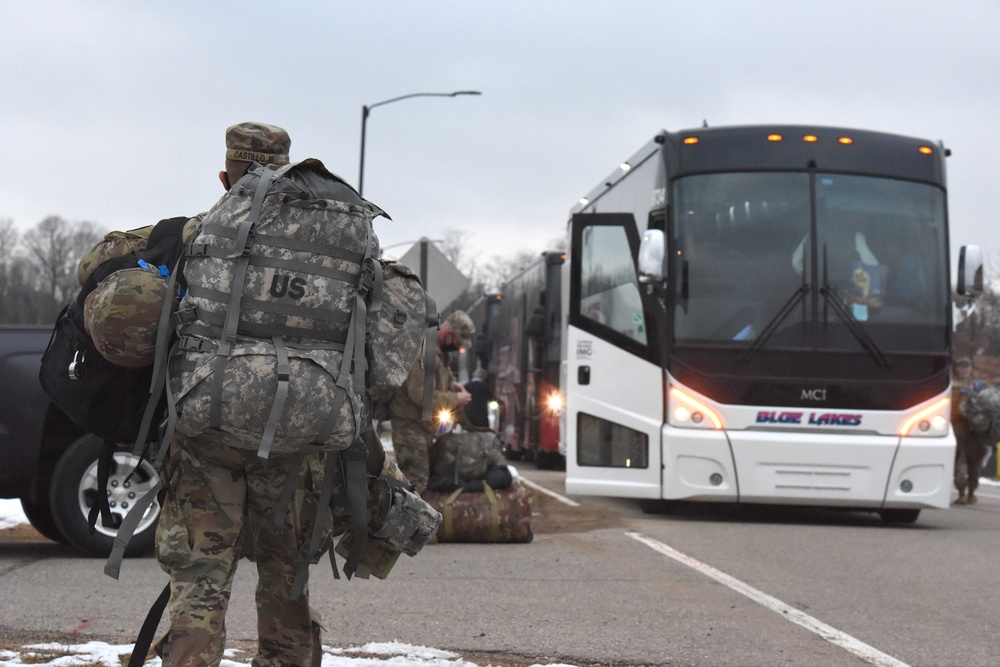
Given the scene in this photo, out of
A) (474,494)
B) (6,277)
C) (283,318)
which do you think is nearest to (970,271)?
(474,494)

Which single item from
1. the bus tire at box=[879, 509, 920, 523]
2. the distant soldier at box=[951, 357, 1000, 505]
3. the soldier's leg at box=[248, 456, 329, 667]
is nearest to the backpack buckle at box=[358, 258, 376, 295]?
the soldier's leg at box=[248, 456, 329, 667]

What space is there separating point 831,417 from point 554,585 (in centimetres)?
507

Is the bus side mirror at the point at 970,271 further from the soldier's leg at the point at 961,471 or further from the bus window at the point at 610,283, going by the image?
the soldier's leg at the point at 961,471

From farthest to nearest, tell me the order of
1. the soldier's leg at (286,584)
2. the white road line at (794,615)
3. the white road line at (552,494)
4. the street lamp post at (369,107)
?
the street lamp post at (369,107) < the white road line at (552,494) < the white road line at (794,615) < the soldier's leg at (286,584)

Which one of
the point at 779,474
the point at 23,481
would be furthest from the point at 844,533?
the point at 23,481

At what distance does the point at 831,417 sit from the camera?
12.8 metres

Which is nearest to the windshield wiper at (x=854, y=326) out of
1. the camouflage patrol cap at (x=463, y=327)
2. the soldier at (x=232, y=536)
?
the camouflage patrol cap at (x=463, y=327)

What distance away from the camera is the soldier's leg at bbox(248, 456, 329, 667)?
14.4 ft

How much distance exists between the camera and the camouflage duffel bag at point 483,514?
10.7 meters

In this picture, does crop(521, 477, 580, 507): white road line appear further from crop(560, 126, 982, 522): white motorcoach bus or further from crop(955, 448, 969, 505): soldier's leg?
crop(955, 448, 969, 505): soldier's leg

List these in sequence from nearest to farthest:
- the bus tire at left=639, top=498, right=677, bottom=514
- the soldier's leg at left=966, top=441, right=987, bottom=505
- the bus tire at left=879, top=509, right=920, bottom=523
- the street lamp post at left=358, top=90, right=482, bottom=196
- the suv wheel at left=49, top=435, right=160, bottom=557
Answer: the suv wheel at left=49, top=435, right=160, bottom=557 < the bus tire at left=879, top=509, right=920, bottom=523 < the bus tire at left=639, top=498, right=677, bottom=514 < the soldier's leg at left=966, top=441, right=987, bottom=505 < the street lamp post at left=358, top=90, right=482, bottom=196

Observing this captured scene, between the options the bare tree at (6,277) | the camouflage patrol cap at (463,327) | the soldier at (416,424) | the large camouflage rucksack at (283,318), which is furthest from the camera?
the bare tree at (6,277)

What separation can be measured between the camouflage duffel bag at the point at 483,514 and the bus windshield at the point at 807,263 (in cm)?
284

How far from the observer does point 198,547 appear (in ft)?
13.6
